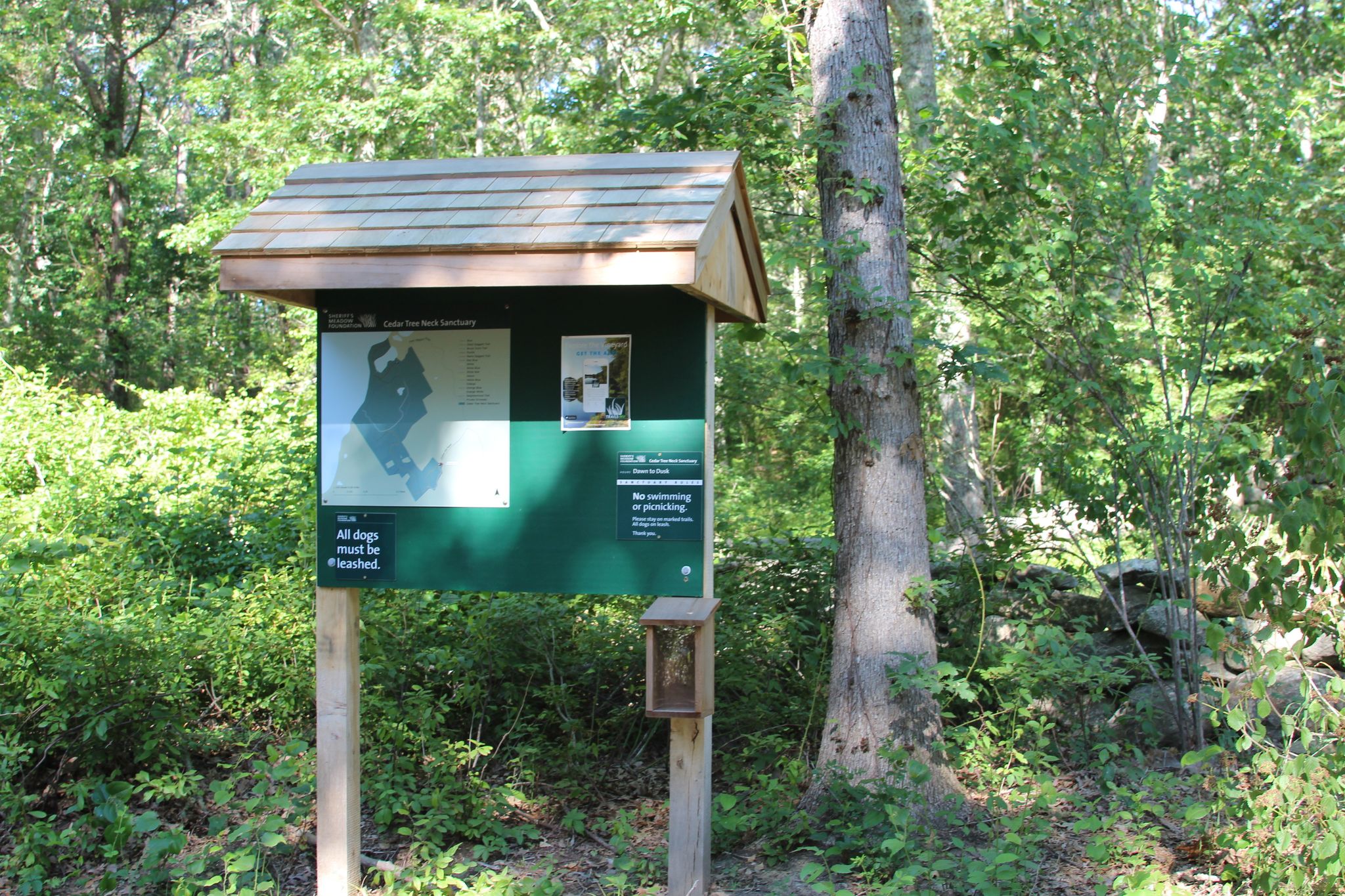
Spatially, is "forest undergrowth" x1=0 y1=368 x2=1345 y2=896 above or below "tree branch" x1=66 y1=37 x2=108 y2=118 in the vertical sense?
below

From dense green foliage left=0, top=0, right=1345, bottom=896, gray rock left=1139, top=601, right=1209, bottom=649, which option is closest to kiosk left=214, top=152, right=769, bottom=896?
dense green foliage left=0, top=0, right=1345, bottom=896

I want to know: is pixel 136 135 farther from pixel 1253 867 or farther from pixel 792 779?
pixel 1253 867

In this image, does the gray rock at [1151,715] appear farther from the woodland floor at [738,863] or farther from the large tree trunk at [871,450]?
the large tree trunk at [871,450]

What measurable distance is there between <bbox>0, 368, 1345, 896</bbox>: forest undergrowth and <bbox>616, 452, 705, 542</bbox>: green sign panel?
1.17 m

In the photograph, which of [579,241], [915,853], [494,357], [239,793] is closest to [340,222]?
[494,357]

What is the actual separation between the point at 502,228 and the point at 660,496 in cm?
104

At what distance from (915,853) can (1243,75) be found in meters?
4.24

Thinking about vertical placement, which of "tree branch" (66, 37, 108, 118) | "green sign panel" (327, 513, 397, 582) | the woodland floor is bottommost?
the woodland floor

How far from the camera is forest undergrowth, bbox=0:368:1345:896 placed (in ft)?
11.7

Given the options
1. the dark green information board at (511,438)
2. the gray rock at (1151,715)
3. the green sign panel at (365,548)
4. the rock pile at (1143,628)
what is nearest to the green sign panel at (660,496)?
the dark green information board at (511,438)

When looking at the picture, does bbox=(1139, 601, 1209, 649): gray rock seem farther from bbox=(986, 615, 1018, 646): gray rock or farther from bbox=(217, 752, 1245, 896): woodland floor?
bbox=(217, 752, 1245, 896): woodland floor

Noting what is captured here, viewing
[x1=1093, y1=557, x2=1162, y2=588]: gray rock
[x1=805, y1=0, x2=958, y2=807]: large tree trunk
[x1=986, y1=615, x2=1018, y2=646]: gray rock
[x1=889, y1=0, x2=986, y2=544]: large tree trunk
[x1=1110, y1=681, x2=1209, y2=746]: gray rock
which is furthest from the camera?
[x1=889, y1=0, x2=986, y2=544]: large tree trunk

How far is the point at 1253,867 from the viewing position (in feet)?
10.6

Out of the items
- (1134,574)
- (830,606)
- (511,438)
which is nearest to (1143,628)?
(1134,574)
